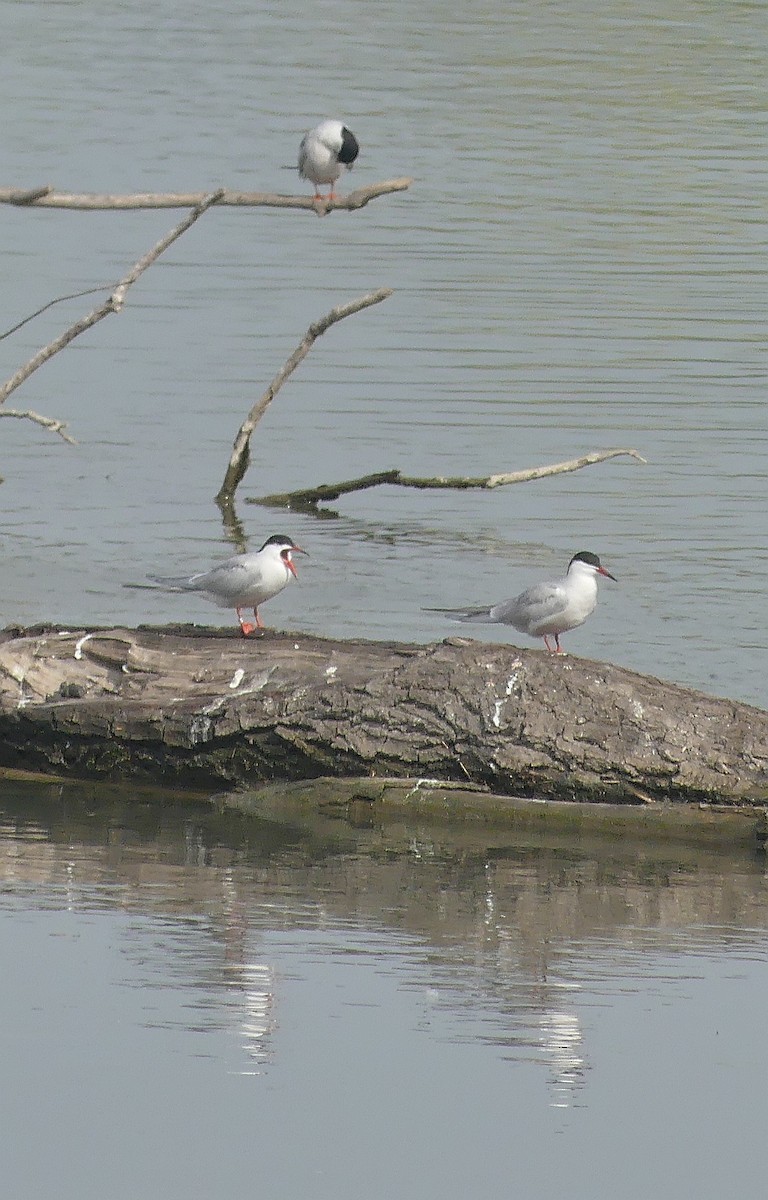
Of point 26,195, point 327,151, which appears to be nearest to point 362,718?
point 26,195

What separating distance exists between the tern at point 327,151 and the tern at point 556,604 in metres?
7.47

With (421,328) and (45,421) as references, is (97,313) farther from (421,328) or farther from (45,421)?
(421,328)

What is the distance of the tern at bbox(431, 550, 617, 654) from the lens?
10008 millimetres

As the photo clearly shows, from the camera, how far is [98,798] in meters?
9.07

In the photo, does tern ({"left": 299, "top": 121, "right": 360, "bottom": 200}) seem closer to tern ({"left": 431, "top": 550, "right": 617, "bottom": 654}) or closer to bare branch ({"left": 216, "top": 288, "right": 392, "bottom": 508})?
bare branch ({"left": 216, "top": 288, "right": 392, "bottom": 508})

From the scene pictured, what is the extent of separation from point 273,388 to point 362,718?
252 inches

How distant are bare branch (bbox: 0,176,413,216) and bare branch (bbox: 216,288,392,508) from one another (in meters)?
1.26

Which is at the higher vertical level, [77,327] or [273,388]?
[77,327]

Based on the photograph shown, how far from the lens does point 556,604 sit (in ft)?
32.9

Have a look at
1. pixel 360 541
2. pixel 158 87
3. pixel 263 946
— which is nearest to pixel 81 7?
pixel 158 87

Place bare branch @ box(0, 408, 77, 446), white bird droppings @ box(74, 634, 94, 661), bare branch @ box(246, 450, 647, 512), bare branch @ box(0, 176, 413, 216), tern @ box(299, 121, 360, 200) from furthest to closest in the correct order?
tern @ box(299, 121, 360, 200) → bare branch @ box(246, 450, 647, 512) → bare branch @ box(0, 408, 77, 446) → bare branch @ box(0, 176, 413, 216) → white bird droppings @ box(74, 634, 94, 661)

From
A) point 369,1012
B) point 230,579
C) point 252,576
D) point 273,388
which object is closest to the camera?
point 369,1012

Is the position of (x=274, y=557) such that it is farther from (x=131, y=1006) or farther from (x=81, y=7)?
(x=81, y=7)

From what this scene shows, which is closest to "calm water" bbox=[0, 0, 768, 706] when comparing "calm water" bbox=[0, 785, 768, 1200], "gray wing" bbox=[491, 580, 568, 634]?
"gray wing" bbox=[491, 580, 568, 634]
